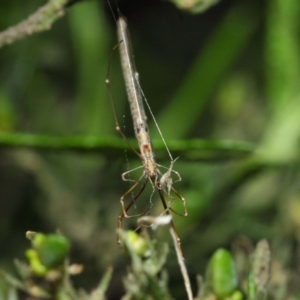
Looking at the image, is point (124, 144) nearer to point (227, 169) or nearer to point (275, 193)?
point (227, 169)

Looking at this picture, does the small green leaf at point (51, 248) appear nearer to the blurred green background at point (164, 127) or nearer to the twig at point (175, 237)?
the twig at point (175, 237)

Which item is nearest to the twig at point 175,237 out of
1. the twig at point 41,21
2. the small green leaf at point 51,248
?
the small green leaf at point 51,248

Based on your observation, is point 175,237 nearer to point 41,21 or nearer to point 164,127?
point 41,21

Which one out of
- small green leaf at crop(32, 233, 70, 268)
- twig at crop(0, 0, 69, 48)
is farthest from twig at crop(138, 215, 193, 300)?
twig at crop(0, 0, 69, 48)

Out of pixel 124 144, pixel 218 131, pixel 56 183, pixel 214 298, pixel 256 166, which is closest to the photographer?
pixel 214 298

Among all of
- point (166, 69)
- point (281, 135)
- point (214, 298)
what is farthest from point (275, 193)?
point (214, 298)

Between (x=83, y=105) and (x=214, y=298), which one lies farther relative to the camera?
(x=83, y=105)

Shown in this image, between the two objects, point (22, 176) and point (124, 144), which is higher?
point (22, 176)
